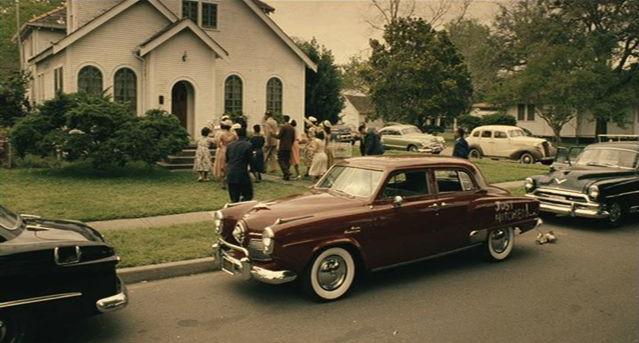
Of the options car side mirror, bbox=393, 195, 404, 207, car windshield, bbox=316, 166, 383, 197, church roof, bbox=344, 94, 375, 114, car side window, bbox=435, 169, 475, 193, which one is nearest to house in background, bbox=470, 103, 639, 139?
church roof, bbox=344, 94, 375, 114

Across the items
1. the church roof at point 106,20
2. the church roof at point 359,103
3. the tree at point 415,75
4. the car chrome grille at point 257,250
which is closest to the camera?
the car chrome grille at point 257,250

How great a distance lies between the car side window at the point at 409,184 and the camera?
731 cm

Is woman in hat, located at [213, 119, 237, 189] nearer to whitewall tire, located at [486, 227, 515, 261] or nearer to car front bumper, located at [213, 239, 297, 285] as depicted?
car front bumper, located at [213, 239, 297, 285]

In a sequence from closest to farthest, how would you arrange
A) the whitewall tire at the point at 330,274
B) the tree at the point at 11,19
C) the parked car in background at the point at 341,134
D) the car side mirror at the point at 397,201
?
the whitewall tire at the point at 330,274, the car side mirror at the point at 397,201, the parked car in background at the point at 341,134, the tree at the point at 11,19

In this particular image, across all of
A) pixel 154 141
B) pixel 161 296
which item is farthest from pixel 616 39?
pixel 161 296

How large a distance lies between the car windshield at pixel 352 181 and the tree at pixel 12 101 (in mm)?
16487

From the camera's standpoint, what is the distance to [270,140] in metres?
17.7

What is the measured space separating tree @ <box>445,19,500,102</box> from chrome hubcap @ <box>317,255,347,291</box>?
136 feet

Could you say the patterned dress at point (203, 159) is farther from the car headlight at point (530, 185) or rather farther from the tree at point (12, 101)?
the tree at point (12, 101)

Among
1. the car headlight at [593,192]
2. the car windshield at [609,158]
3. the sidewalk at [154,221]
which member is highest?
the car windshield at [609,158]

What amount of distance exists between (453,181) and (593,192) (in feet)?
13.4

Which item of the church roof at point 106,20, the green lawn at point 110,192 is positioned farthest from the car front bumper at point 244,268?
the church roof at point 106,20

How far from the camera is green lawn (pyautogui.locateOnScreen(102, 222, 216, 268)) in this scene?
7676 millimetres

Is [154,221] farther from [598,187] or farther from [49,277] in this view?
[598,187]
